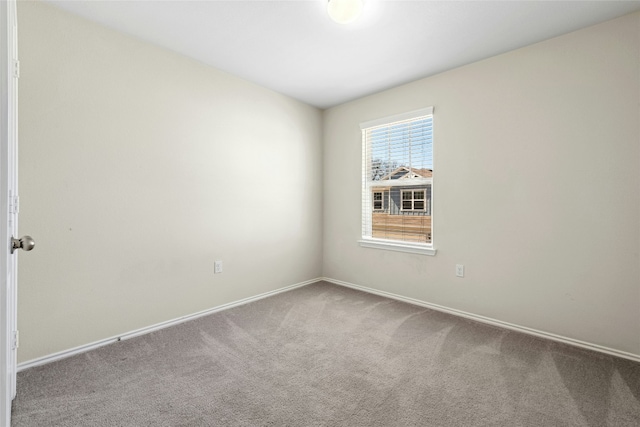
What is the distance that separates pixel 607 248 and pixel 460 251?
1.02 metres

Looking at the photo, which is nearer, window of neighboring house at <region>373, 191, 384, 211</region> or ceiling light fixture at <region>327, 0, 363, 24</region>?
ceiling light fixture at <region>327, 0, 363, 24</region>

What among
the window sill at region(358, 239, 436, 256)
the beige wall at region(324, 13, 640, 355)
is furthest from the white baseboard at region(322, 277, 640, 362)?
the window sill at region(358, 239, 436, 256)

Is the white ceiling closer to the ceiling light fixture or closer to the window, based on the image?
the ceiling light fixture

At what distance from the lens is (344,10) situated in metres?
1.91

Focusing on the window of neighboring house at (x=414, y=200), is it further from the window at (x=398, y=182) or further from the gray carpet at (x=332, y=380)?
the gray carpet at (x=332, y=380)

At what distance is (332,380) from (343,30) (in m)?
2.44

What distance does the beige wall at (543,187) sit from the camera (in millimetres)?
2090

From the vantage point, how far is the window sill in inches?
121

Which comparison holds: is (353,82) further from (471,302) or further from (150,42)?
(471,302)

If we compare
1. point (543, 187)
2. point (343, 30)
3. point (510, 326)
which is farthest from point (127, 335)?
point (543, 187)

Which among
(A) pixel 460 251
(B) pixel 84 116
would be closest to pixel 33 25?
(B) pixel 84 116

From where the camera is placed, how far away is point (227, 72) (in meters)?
2.95

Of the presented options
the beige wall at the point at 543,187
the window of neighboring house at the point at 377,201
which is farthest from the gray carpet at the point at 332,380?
the window of neighboring house at the point at 377,201

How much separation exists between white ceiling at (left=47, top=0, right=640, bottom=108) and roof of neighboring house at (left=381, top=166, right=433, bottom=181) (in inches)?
37.8
